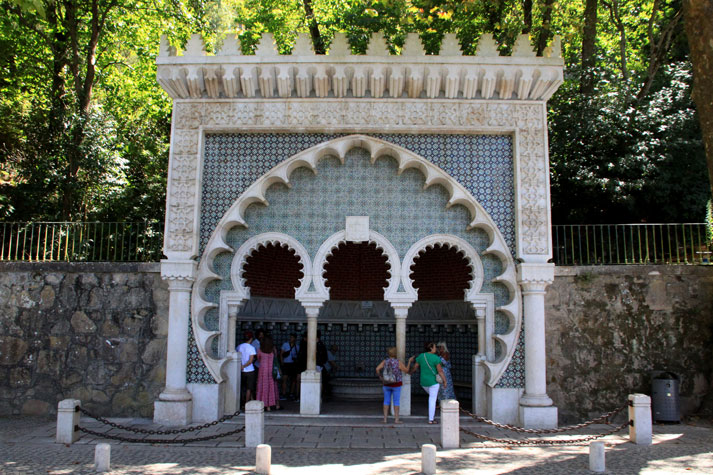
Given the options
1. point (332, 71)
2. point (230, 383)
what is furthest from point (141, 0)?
point (230, 383)

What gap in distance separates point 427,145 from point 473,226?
1.56 m

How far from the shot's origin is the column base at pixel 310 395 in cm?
973

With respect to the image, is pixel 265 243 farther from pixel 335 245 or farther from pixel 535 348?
pixel 535 348

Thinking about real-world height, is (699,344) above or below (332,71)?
below

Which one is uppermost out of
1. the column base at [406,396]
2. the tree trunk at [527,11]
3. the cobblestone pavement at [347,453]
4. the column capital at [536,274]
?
the tree trunk at [527,11]

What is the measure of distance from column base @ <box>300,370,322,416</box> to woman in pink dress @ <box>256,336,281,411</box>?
0.91 meters

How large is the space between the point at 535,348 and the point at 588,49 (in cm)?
893

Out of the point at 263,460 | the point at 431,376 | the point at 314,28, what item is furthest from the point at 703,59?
the point at 314,28

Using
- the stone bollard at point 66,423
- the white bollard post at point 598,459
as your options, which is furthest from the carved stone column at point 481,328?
the stone bollard at point 66,423

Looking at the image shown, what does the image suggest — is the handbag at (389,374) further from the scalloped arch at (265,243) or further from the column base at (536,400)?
the column base at (536,400)

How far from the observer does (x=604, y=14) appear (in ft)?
56.7

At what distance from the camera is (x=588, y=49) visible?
14.8 m

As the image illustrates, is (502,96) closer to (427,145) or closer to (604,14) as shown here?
(427,145)

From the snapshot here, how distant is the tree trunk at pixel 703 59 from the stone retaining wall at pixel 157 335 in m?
3.85
